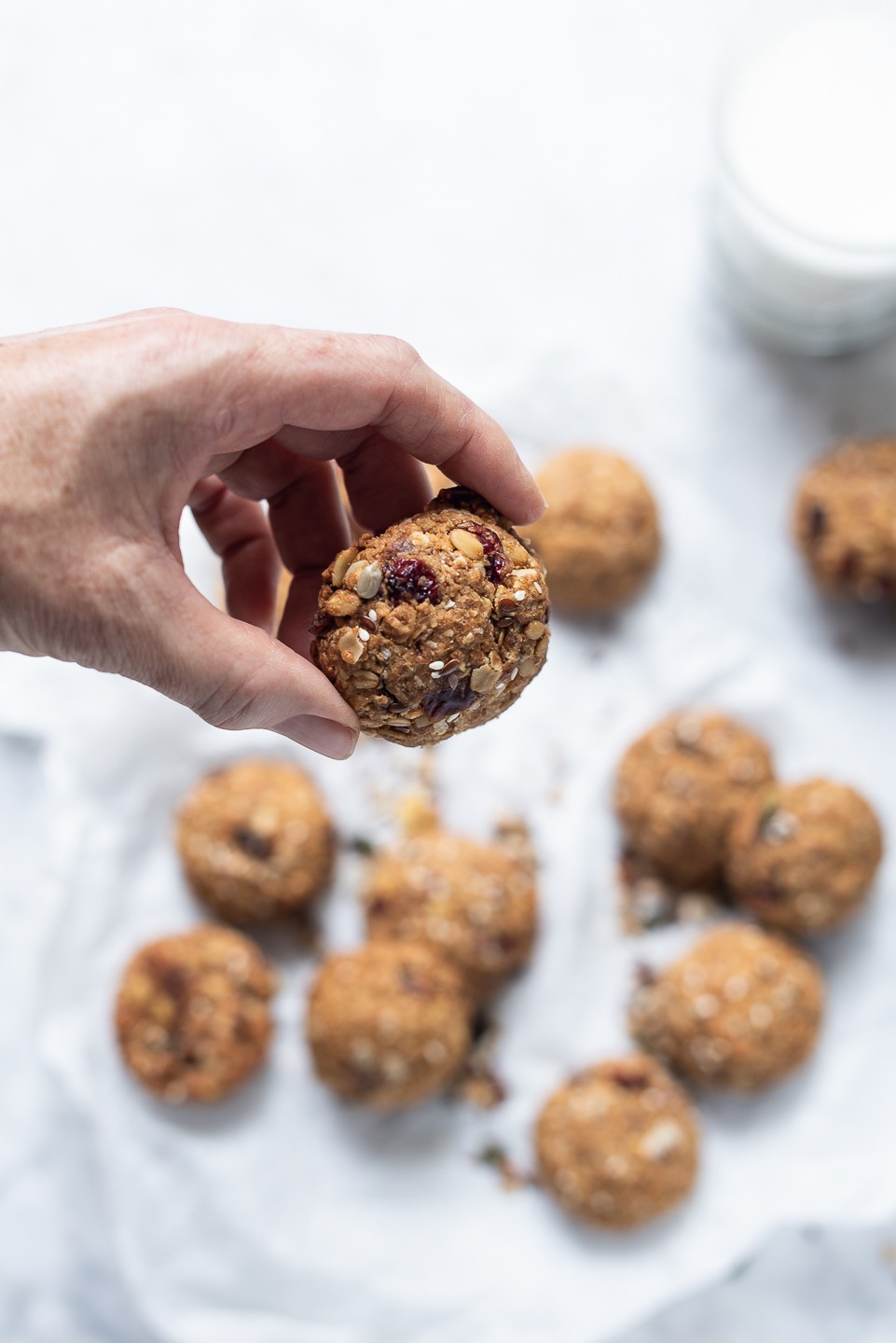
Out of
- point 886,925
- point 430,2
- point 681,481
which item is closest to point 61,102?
point 430,2

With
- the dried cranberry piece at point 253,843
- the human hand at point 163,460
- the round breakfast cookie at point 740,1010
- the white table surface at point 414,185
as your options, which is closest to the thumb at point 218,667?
the human hand at point 163,460

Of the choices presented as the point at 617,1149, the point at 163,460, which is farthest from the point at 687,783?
the point at 163,460

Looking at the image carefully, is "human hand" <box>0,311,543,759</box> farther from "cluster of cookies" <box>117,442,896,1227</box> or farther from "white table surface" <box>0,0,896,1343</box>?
"white table surface" <box>0,0,896,1343</box>

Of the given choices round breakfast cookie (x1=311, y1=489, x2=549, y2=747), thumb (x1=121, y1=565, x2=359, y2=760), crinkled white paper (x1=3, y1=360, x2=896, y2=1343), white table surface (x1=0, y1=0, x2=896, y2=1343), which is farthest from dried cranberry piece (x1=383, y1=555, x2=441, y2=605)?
white table surface (x1=0, y1=0, x2=896, y2=1343)

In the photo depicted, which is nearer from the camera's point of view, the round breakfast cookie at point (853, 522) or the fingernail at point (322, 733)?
the fingernail at point (322, 733)

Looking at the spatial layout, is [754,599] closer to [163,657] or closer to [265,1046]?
[265,1046]

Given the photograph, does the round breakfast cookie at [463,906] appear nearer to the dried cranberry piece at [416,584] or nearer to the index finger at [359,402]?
the index finger at [359,402]
